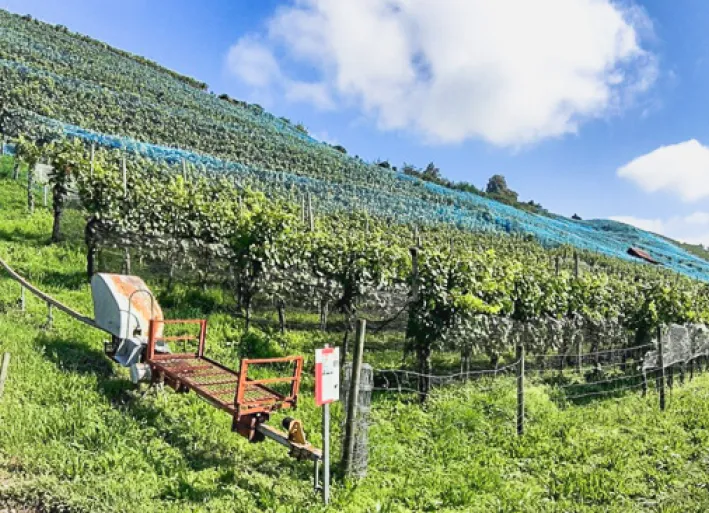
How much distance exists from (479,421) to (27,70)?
34.8 metres

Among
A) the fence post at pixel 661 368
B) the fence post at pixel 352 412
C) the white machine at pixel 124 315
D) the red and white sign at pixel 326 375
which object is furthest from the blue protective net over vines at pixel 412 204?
the red and white sign at pixel 326 375

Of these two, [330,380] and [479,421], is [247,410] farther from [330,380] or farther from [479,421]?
[479,421]

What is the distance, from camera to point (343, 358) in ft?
33.2

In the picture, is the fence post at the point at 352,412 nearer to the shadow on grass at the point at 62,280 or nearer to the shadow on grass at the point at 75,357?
the shadow on grass at the point at 75,357

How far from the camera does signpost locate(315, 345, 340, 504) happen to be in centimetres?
498

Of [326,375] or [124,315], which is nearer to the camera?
[326,375]

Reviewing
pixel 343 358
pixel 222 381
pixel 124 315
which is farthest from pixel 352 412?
pixel 343 358

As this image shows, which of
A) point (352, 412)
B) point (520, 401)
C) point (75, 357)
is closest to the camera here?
point (352, 412)

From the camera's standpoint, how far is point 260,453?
6.00 meters

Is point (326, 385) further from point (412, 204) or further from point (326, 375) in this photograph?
point (412, 204)

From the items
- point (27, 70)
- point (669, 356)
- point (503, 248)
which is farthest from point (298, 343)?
point (27, 70)

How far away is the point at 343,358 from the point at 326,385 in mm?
5110

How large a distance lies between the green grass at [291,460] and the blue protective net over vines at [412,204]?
16905mm

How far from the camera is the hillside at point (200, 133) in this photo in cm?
2748
